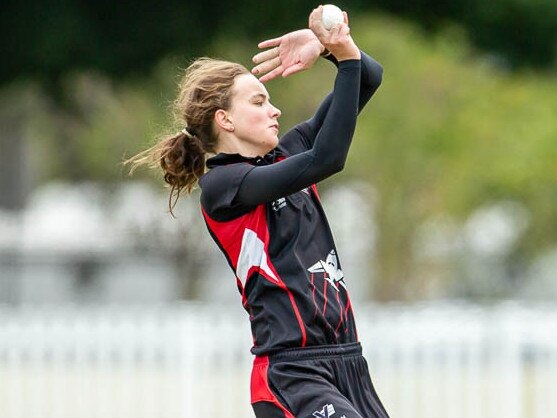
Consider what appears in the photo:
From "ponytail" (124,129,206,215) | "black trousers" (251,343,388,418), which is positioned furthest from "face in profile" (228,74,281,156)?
"black trousers" (251,343,388,418)

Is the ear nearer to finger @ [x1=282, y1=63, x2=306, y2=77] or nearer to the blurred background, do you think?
Answer: finger @ [x1=282, y1=63, x2=306, y2=77]

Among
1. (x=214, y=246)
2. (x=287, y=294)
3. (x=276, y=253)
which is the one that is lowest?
(x=287, y=294)

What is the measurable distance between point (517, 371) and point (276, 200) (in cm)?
695

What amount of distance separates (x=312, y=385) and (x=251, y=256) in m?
0.44

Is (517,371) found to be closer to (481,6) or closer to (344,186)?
(481,6)

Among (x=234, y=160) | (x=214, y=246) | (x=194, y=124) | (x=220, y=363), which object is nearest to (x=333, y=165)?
(x=234, y=160)

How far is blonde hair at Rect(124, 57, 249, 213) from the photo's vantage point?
442 centimetres

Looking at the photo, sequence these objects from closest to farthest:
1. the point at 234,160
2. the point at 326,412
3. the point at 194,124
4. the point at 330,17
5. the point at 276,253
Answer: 1. the point at 330,17
2. the point at 326,412
3. the point at 276,253
4. the point at 234,160
5. the point at 194,124

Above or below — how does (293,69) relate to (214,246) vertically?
below

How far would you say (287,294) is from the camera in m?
4.21

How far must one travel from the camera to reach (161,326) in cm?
1114

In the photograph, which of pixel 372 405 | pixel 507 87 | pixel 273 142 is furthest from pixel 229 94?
pixel 507 87

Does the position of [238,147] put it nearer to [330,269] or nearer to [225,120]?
[225,120]

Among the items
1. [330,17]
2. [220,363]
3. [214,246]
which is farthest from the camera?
[214,246]
